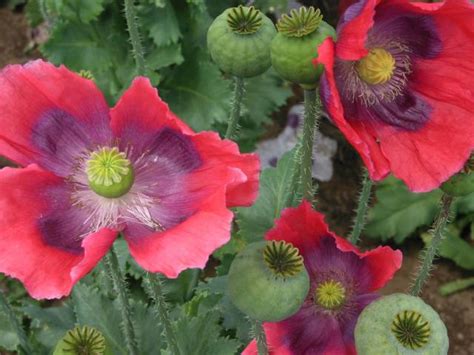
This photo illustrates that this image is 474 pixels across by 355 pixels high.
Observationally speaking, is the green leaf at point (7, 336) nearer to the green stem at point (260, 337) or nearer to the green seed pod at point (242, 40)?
the green stem at point (260, 337)

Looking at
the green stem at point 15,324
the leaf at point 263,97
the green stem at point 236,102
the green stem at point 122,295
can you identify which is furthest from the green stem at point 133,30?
the leaf at point 263,97

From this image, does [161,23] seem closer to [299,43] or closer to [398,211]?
[398,211]

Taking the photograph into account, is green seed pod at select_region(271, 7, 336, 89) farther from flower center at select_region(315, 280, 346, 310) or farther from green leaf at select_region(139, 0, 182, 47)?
green leaf at select_region(139, 0, 182, 47)

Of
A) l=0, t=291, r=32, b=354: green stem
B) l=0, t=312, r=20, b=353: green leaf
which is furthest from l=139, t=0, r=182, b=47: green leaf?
l=0, t=291, r=32, b=354: green stem

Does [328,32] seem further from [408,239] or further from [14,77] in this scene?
[408,239]

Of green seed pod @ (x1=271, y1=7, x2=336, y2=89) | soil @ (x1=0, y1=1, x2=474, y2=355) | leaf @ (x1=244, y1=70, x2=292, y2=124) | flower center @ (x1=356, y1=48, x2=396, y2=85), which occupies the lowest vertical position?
soil @ (x1=0, y1=1, x2=474, y2=355)

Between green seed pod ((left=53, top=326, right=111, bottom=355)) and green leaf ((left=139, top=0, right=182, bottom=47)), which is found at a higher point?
green seed pod ((left=53, top=326, right=111, bottom=355))

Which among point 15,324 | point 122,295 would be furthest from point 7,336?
point 122,295
